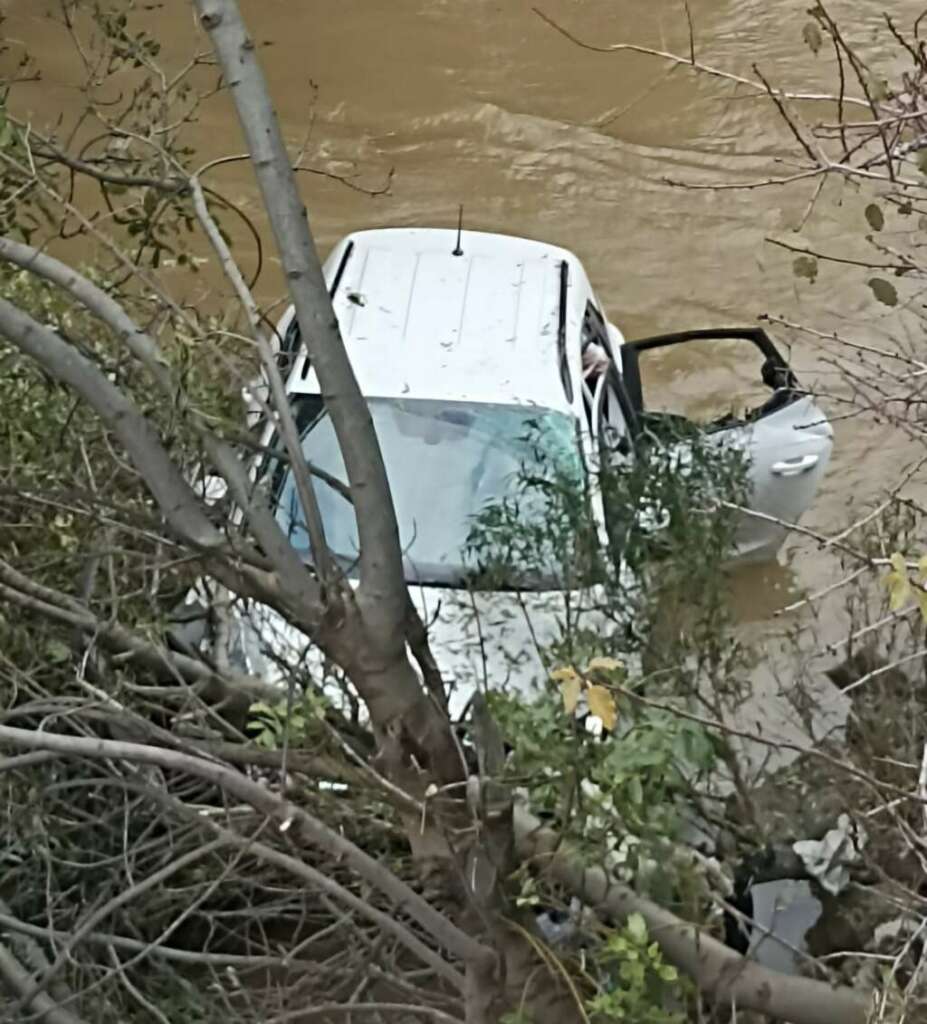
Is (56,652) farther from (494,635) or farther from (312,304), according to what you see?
(312,304)

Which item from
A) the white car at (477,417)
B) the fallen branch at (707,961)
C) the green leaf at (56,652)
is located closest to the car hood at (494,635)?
the white car at (477,417)

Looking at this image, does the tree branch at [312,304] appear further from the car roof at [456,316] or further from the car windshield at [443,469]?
the car roof at [456,316]

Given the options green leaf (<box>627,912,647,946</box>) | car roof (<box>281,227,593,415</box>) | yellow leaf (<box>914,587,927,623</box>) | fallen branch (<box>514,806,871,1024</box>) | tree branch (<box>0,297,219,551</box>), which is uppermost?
tree branch (<box>0,297,219,551</box>)

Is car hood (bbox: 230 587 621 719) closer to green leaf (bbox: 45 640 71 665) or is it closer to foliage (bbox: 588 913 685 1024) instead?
green leaf (bbox: 45 640 71 665)

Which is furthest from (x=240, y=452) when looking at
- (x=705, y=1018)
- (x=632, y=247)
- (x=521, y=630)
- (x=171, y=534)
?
(x=632, y=247)

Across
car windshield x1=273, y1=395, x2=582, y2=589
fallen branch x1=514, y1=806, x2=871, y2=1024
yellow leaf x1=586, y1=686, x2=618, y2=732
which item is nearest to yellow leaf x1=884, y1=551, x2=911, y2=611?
yellow leaf x1=586, y1=686, x2=618, y2=732

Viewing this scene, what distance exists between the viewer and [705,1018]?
333 cm

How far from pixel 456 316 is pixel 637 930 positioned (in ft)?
9.93

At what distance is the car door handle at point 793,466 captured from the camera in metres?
5.88

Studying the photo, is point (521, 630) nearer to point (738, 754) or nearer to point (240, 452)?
point (738, 754)

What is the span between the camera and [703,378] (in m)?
8.31

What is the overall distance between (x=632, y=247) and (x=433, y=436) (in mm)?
4909

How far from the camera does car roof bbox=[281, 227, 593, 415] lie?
5.25 metres

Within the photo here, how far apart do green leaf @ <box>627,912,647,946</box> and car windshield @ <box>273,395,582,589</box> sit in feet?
5.61
